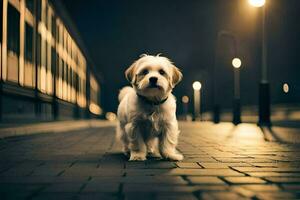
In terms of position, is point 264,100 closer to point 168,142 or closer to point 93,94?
point 168,142

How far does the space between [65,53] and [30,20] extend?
13.0 metres

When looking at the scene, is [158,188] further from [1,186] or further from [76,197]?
[1,186]

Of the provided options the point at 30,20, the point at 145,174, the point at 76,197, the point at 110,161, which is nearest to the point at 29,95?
the point at 30,20

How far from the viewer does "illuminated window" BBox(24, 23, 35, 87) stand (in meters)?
16.9

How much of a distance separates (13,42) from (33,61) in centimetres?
339

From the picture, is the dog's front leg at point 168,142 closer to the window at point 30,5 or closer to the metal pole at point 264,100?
the metal pole at point 264,100

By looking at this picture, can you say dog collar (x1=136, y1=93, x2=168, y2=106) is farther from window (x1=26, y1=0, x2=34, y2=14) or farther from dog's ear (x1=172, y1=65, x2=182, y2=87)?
window (x1=26, y1=0, x2=34, y2=14)

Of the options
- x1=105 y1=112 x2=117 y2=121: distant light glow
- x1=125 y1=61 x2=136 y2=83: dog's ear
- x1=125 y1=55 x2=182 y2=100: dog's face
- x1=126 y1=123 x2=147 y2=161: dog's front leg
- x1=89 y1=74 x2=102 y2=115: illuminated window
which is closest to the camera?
x1=125 y1=55 x2=182 y2=100: dog's face

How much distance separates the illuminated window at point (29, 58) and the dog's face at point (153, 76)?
11.3 m

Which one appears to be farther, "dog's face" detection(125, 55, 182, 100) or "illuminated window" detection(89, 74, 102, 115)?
"illuminated window" detection(89, 74, 102, 115)

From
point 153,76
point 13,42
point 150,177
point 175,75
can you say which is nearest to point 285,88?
point 13,42

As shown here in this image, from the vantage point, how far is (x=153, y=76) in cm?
570

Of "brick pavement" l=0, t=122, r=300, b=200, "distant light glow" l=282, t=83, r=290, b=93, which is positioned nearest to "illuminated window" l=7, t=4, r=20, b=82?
"brick pavement" l=0, t=122, r=300, b=200

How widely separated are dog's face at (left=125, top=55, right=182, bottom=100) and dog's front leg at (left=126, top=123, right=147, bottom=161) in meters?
0.45
